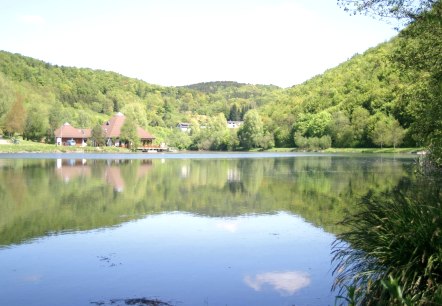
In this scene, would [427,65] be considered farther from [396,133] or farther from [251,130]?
[251,130]

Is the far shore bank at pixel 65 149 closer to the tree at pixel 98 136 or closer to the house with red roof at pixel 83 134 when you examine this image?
the tree at pixel 98 136

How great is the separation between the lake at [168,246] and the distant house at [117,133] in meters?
92.7

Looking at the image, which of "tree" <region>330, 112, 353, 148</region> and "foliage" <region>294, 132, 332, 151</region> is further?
"foliage" <region>294, 132, 332, 151</region>

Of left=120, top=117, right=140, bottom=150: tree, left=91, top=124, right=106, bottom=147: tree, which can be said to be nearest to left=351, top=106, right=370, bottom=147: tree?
left=120, top=117, right=140, bottom=150: tree

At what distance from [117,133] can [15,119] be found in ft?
89.4

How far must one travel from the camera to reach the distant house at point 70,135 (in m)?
115

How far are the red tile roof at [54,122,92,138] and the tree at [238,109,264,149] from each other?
42209mm

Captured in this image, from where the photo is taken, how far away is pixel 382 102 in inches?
4353

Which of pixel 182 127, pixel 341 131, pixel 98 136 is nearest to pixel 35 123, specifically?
pixel 98 136

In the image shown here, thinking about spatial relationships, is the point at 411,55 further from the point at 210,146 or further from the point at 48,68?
the point at 48,68

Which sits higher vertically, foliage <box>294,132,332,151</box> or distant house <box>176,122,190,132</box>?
distant house <box>176,122,190,132</box>

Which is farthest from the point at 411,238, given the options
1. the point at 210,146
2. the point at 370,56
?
the point at 370,56

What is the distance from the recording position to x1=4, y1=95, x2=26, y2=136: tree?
309ft

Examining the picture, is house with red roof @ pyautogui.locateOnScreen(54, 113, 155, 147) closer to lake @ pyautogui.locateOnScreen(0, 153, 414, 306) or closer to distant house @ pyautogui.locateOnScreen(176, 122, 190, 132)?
distant house @ pyautogui.locateOnScreen(176, 122, 190, 132)
